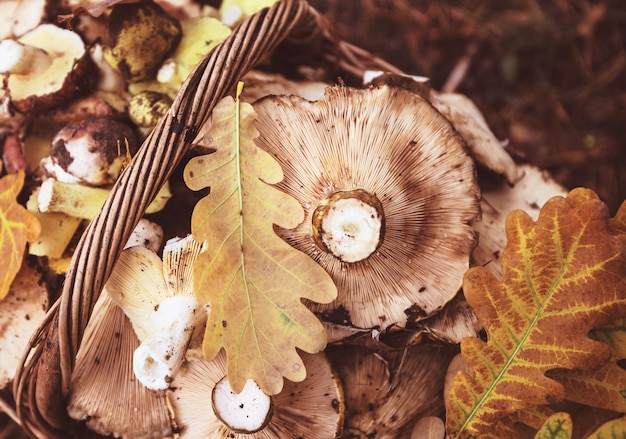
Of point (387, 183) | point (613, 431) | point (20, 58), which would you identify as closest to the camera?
point (613, 431)

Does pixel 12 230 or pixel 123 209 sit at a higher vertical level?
pixel 123 209

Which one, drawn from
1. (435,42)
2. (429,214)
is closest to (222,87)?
(429,214)

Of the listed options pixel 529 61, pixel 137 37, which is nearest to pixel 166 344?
pixel 137 37

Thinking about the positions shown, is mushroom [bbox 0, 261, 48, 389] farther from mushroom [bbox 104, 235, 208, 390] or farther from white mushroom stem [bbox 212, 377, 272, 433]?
white mushroom stem [bbox 212, 377, 272, 433]

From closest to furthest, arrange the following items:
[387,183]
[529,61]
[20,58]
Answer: [387,183] → [20,58] → [529,61]

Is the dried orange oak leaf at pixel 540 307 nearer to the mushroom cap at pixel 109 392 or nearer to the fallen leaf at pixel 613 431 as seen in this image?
the fallen leaf at pixel 613 431

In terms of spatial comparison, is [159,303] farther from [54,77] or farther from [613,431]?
[613,431]

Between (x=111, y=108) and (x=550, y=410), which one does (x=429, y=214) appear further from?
(x=111, y=108)
